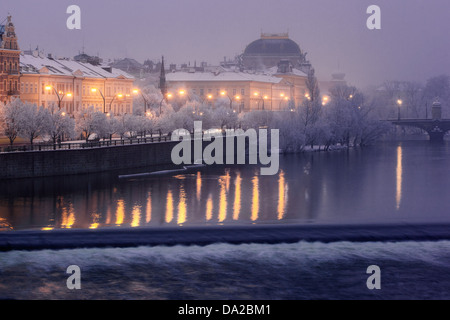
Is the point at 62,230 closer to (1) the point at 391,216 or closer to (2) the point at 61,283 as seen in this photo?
(2) the point at 61,283

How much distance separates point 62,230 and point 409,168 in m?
34.2

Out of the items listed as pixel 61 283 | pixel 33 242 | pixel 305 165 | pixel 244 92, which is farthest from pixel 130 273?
pixel 244 92

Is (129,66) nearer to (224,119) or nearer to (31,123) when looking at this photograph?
(224,119)

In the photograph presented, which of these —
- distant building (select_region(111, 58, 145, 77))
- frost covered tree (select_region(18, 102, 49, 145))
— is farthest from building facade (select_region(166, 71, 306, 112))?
frost covered tree (select_region(18, 102, 49, 145))

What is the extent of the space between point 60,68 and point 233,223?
48478mm

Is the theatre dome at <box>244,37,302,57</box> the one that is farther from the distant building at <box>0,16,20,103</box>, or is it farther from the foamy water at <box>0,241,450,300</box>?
the foamy water at <box>0,241,450,300</box>

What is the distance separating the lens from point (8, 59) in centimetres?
6806

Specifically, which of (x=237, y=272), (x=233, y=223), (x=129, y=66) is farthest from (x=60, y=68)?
(x=129, y=66)

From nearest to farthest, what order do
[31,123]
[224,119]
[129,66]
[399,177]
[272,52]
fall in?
1. [31,123]
2. [399,177]
3. [224,119]
4. [129,66]
5. [272,52]

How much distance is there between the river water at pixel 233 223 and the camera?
27.7 metres

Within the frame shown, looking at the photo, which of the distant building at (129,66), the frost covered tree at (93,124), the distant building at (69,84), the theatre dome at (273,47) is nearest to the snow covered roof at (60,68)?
the distant building at (69,84)

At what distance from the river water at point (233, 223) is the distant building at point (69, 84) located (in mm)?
22970

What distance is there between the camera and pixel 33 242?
1273 inches

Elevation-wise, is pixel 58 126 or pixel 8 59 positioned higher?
pixel 8 59
